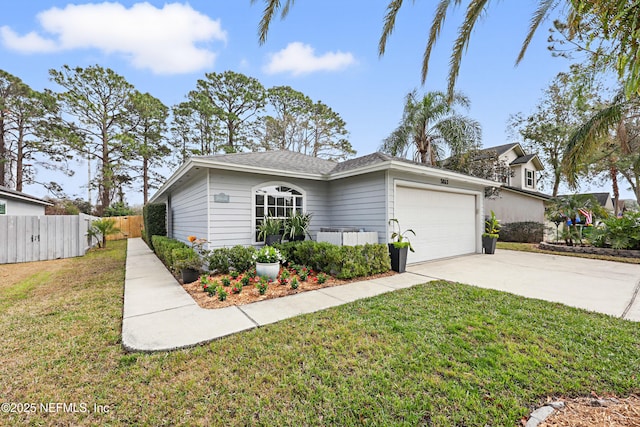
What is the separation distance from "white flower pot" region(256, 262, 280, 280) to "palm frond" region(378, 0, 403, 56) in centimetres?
435

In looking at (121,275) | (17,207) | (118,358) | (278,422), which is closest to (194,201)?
(121,275)

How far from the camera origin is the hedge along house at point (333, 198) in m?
6.15

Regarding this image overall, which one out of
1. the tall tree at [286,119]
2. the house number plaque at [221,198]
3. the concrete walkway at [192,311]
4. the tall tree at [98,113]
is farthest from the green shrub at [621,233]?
the tall tree at [98,113]

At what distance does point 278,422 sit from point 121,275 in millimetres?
6361

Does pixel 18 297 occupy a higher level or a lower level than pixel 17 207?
lower

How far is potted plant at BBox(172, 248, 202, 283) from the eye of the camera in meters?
5.21

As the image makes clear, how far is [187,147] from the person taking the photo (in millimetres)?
20453

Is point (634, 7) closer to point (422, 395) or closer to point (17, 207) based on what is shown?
point (422, 395)

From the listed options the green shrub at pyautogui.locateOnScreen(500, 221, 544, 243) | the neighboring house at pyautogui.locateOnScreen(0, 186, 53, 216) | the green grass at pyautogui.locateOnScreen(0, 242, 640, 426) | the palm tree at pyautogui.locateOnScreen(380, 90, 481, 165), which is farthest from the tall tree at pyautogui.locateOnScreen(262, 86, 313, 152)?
the green grass at pyautogui.locateOnScreen(0, 242, 640, 426)

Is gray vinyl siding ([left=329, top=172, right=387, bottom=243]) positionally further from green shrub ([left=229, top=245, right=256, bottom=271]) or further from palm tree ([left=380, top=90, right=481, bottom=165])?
palm tree ([left=380, top=90, right=481, bottom=165])

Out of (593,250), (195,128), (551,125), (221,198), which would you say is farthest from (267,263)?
(551,125)

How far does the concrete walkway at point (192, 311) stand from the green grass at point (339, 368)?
185 millimetres

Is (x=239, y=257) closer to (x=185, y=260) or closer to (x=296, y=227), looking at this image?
(x=185, y=260)

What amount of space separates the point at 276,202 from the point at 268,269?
94.7 inches
